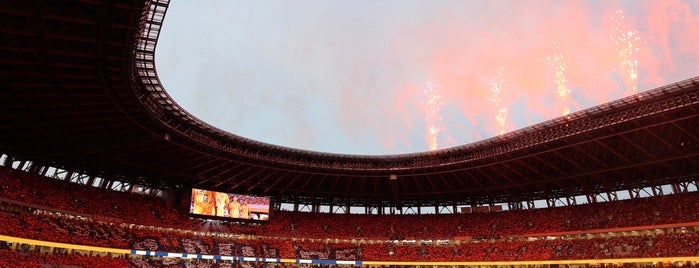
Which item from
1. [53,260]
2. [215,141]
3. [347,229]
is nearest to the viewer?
[53,260]

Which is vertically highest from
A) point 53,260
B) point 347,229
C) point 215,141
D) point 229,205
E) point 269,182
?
point 215,141

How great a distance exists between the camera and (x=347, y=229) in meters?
66.1

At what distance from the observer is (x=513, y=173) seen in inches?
2135

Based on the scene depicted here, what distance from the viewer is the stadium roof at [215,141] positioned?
2716 centimetres

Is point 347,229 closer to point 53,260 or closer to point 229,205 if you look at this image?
point 229,205

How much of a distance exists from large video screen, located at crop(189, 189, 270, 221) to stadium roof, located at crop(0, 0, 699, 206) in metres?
1.75

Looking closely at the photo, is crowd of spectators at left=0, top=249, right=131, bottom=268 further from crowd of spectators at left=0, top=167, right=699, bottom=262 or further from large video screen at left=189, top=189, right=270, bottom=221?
large video screen at left=189, top=189, right=270, bottom=221

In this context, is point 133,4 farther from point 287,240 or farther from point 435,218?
point 435,218

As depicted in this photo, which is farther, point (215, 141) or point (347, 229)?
point (347, 229)

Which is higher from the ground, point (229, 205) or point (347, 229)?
point (229, 205)

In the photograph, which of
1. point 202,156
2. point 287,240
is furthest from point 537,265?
point 202,156

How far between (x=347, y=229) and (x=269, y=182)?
13601 mm

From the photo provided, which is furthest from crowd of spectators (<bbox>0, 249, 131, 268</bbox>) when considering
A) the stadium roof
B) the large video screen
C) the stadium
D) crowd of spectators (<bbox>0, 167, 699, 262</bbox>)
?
the large video screen

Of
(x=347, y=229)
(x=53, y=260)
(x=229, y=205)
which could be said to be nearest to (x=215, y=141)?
(x=229, y=205)
